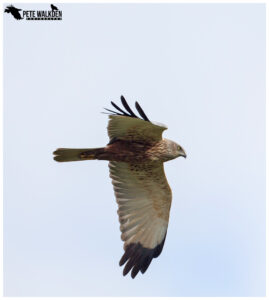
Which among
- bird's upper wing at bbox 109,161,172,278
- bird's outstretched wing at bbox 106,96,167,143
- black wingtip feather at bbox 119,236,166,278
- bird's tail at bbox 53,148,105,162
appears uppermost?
bird's outstretched wing at bbox 106,96,167,143

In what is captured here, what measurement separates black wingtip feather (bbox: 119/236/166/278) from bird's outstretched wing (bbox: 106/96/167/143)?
2.15m

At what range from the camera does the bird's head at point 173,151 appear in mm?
11953

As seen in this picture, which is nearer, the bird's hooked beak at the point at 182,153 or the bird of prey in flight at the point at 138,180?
the bird of prey in flight at the point at 138,180

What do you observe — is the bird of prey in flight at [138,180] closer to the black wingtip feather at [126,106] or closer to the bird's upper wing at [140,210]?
the bird's upper wing at [140,210]

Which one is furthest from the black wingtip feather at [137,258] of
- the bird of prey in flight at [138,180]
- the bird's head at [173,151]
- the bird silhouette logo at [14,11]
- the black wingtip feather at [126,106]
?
the bird silhouette logo at [14,11]

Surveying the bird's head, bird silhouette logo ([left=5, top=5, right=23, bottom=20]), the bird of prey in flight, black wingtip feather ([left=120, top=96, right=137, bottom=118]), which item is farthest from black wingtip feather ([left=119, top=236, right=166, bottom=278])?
bird silhouette logo ([left=5, top=5, right=23, bottom=20])

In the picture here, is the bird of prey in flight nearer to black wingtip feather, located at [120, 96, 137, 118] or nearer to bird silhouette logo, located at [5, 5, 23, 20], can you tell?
black wingtip feather, located at [120, 96, 137, 118]

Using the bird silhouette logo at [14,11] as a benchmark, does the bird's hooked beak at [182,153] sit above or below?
below

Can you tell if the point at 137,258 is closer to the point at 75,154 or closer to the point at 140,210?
the point at 140,210

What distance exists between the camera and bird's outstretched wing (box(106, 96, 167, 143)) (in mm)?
11203

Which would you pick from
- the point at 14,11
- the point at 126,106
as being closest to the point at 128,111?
the point at 126,106

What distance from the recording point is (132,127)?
11664 millimetres

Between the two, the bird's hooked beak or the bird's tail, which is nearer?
the bird's tail

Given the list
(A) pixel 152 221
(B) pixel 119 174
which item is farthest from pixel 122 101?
(A) pixel 152 221
